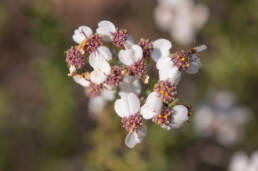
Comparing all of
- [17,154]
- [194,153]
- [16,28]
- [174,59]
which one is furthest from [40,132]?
[174,59]

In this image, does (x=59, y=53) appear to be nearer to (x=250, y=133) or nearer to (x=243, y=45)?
(x=243, y=45)

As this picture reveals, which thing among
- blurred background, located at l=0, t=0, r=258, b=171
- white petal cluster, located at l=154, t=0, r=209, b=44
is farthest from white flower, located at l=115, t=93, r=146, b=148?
white petal cluster, located at l=154, t=0, r=209, b=44

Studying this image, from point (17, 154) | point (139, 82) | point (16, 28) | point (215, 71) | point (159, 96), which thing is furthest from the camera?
point (16, 28)

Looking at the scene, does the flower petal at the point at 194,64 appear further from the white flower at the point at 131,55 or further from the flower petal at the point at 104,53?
the flower petal at the point at 104,53

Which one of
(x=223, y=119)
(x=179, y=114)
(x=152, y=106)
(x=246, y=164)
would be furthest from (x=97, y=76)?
(x=223, y=119)

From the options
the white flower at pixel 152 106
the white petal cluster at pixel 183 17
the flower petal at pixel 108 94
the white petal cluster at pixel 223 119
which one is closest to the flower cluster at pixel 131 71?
the white flower at pixel 152 106

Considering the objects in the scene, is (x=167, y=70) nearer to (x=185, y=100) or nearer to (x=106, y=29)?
(x=106, y=29)
